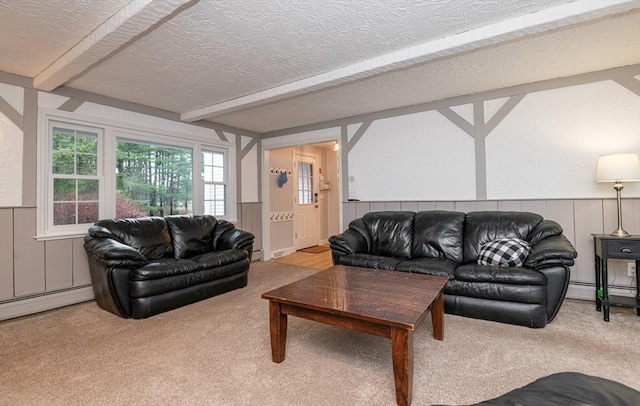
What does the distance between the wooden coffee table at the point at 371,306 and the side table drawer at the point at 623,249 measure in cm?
169

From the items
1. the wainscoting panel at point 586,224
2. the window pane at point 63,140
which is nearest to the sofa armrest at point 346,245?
the wainscoting panel at point 586,224

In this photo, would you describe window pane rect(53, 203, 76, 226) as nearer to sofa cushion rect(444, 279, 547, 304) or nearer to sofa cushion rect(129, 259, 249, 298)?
sofa cushion rect(129, 259, 249, 298)

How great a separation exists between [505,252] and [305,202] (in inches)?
181

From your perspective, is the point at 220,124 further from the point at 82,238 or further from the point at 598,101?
the point at 598,101

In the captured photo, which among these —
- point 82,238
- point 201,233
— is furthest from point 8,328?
point 201,233

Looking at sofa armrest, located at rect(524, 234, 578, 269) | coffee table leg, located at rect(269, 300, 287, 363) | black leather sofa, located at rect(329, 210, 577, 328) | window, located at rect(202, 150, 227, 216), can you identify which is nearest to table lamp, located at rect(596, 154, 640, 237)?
black leather sofa, located at rect(329, 210, 577, 328)

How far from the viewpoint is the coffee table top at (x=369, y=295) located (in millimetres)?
1700

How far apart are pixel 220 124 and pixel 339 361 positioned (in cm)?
427

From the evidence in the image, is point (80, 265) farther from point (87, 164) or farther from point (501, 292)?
point (501, 292)

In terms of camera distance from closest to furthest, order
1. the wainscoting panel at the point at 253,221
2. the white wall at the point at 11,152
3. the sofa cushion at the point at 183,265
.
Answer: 1. the sofa cushion at the point at 183,265
2. the white wall at the point at 11,152
3. the wainscoting panel at the point at 253,221

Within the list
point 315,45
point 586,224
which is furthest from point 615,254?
point 315,45

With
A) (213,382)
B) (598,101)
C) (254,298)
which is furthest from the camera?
(254,298)

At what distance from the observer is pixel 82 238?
3.51m

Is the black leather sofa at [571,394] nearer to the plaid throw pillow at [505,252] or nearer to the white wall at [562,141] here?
the plaid throw pillow at [505,252]
